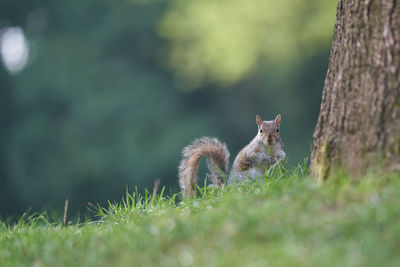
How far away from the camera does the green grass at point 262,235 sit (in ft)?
7.43

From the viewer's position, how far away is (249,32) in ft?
43.4

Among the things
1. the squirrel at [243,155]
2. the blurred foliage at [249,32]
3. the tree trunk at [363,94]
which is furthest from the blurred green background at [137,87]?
the tree trunk at [363,94]

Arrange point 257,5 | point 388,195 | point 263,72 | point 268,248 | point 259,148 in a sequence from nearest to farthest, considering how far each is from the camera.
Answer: point 268,248 → point 388,195 → point 259,148 → point 257,5 → point 263,72

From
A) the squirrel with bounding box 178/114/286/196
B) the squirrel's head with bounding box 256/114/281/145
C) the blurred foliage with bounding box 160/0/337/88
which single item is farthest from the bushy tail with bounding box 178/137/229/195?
the blurred foliage with bounding box 160/0/337/88

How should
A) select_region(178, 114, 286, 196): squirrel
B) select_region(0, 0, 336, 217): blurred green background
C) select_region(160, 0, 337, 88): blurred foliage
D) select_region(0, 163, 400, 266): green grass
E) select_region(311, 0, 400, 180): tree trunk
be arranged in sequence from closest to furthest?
select_region(0, 163, 400, 266): green grass, select_region(311, 0, 400, 180): tree trunk, select_region(178, 114, 286, 196): squirrel, select_region(160, 0, 337, 88): blurred foliage, select_region(0, 0, 336, 217): blurred green background

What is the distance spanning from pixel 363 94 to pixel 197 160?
1.67 meters

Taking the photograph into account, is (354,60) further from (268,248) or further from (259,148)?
(259,148)

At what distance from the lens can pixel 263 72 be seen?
14.3 meters

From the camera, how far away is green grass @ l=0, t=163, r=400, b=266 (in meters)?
2.27

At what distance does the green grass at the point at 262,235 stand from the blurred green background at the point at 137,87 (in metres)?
10.2

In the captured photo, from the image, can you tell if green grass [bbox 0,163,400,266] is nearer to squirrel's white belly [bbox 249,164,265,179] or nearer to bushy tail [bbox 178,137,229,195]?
bushy tail [bbox 178,137,229,195]

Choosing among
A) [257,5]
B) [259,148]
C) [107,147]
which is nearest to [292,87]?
[257,5]

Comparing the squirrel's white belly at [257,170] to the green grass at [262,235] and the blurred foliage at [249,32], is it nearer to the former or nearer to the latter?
the green grass at [262,235]

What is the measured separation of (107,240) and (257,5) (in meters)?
11.2
